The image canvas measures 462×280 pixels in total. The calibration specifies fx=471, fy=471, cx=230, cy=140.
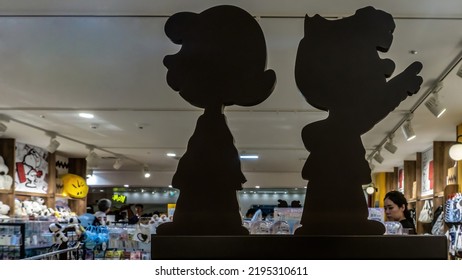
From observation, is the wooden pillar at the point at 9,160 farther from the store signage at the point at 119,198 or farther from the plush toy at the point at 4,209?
the store signage at the point at 119,198

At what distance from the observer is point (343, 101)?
1.23 meters

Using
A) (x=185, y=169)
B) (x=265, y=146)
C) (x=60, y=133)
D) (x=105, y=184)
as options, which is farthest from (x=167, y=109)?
(x=105, y=184)

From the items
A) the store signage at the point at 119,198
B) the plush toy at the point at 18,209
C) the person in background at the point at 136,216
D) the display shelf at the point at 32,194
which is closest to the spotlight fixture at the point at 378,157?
the person in background at the point at 136,216

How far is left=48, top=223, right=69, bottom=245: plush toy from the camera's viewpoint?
17.2 ft

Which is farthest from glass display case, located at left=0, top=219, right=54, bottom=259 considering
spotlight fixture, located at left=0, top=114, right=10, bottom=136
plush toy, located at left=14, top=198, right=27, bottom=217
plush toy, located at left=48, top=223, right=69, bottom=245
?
plush toy, located at left=14, top=198, right=27, bottom=217

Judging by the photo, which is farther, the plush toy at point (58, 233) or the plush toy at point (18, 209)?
the plush toy at point (18, 209)

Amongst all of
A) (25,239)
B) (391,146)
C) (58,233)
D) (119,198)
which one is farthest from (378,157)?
(119,198)

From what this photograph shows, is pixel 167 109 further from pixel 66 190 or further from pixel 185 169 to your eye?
pixel 66 190

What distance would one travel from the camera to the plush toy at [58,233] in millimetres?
5246

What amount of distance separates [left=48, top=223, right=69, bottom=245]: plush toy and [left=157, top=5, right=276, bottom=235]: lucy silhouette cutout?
4448 millimetres

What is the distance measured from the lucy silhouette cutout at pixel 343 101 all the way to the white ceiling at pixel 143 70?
6.19ft

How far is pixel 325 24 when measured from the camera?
127cm

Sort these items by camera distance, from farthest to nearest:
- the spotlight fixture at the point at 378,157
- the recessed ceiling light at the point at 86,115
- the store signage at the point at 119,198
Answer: the store signage at the point at 119,198, the spotlight fixture at the point at 378,157, the recessed ceiling light at the point at 86,115

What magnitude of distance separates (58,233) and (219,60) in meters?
4.63
